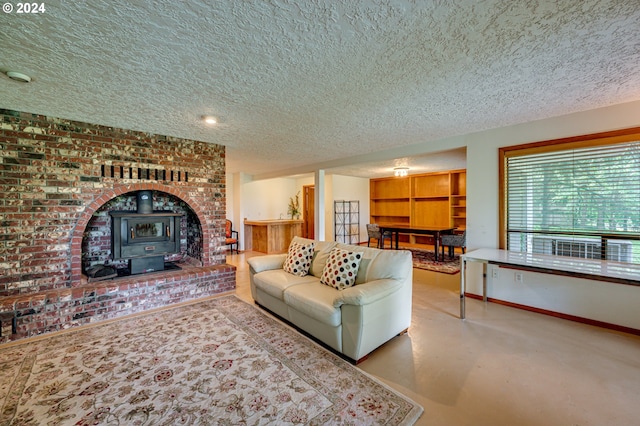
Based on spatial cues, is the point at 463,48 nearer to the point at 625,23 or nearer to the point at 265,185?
the point at 625,23

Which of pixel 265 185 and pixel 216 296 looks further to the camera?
pixel 265 185

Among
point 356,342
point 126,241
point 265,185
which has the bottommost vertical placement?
point 356,342

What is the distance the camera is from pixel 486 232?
12.0 feet

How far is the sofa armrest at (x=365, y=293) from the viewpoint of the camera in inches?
83.5

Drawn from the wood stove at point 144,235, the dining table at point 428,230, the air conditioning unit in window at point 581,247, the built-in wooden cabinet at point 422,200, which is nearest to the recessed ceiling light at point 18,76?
the wood stove at point 144,235

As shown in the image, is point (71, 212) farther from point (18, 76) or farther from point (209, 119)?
point (209, 119)

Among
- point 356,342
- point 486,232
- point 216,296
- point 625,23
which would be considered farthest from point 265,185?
point 625,23

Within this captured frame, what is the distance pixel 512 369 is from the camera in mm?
2100

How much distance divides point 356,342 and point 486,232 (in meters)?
2.64

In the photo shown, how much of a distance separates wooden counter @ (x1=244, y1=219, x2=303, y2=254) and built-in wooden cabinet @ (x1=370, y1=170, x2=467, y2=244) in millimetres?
3129

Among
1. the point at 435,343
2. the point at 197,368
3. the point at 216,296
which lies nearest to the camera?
the point at 197,368

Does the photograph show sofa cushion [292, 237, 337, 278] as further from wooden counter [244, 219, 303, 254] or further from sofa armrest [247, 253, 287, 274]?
wooden counter [244, 219, 303, 254]

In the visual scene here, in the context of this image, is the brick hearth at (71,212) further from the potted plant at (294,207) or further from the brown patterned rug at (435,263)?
the potted plant at (294,207)

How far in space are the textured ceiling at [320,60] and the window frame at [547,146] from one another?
0.34 metres
